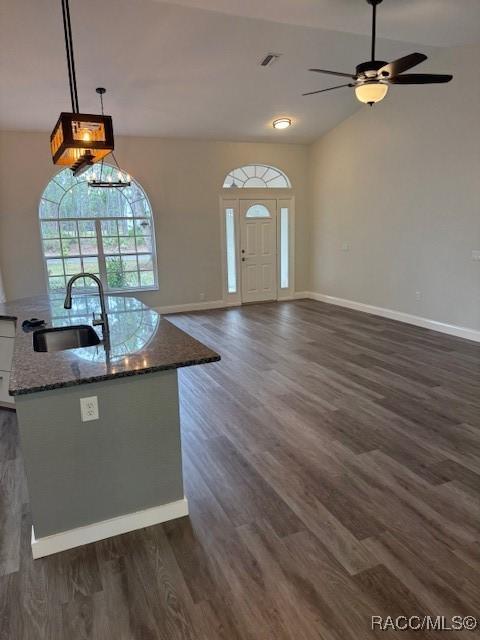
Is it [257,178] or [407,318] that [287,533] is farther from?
[257,178]

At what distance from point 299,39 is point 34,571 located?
17.2ft

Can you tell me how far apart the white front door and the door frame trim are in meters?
0.07

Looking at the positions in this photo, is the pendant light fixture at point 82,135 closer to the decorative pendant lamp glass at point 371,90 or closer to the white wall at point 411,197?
the decorative pendant lamp glass at point 371,90

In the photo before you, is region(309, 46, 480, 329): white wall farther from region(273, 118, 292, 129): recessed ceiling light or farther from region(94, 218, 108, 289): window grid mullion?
region(94, 218, 108, 289): window grid mullion

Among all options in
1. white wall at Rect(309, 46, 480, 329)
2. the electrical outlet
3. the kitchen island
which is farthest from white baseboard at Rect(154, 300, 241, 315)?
the electrical outlet

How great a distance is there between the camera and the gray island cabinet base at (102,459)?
180cm

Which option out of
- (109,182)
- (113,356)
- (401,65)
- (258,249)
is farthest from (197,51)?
(113,356)

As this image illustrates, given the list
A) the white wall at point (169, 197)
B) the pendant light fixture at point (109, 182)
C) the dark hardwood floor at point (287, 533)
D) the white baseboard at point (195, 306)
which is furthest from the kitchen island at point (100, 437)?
the white baseboard at point (195, 306)

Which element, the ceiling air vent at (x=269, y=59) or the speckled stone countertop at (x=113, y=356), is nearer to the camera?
the speckled stone countertop at (x=113, y=356)

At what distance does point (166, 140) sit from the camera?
22.7ft

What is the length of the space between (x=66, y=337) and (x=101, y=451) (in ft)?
3.53

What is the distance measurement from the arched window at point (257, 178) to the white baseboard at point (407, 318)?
91.4 inches

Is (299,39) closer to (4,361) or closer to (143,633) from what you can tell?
(4,361)

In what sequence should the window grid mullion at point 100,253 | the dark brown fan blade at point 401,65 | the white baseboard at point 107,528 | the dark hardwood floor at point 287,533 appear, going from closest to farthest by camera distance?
1. the dark hardwood floor at point 287,533
2. the white baseboard at point 107,528
3. the dark brown fan blade at point 401,65
4. the window grid mullion at point 100,253
